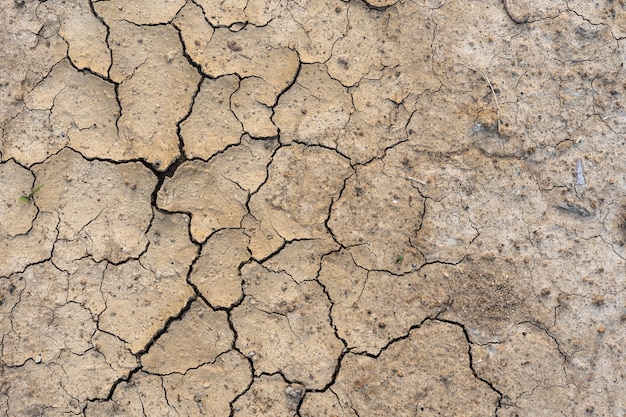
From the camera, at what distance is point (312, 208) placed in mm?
3303

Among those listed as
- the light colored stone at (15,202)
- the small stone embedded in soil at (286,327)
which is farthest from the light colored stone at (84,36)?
the small stone embedded in soil at (286,327)

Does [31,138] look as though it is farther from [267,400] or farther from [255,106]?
[267,400]

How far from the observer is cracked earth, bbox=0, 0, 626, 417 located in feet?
10.3

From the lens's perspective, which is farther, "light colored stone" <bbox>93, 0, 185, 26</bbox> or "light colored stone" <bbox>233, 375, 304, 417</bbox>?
"light colored stone" <bbox>93, 0, 185, 26</bbox>

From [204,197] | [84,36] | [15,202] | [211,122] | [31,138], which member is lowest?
[15,202]

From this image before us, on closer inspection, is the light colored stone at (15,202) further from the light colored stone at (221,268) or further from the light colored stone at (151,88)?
the light colored stone at (221,268)

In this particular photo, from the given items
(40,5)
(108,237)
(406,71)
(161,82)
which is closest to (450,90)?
(406,71)

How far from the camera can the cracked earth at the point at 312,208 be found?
124 inches

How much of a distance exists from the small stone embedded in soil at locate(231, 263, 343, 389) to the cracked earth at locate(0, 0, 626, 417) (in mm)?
12

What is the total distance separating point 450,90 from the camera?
3.42m

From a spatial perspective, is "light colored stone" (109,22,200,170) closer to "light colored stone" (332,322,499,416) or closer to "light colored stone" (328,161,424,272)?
"light colored stone" (328,161,424,272)

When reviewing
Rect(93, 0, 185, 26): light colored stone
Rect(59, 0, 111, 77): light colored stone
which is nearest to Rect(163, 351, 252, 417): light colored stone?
Rect(59, 0, 111, 77): light colored stone

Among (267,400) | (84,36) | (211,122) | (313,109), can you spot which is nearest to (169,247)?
(211,122)

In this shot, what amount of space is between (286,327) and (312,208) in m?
0.71
